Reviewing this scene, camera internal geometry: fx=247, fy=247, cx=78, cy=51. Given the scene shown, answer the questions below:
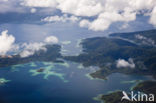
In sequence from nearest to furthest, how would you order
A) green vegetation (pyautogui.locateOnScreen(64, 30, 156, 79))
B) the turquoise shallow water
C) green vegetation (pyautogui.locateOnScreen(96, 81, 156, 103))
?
green vegetation (pyautogui.locateOnScreen(96, 81, 156, 103)) → the turquoise shallow water → green vegetation (pyautogui.locateOnScreen(64, 30, 156, 79))

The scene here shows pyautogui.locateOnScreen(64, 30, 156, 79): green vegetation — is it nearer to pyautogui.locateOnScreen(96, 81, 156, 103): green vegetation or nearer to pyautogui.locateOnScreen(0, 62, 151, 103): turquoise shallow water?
pyautogui.locateOnScreen(0, 62, 151, 103): turquoise shallow water

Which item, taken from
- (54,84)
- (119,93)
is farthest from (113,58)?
(119,93)

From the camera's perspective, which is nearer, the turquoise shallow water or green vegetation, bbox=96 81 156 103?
green vegetation, bbox=96 81 156 103

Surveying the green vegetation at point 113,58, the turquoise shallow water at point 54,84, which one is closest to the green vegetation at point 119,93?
the turquoise shallow water at point 54,84

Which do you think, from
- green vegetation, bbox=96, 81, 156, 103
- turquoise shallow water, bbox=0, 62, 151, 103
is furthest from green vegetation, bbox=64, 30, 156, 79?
green vegetation, bbox=96, 81, 156, 103

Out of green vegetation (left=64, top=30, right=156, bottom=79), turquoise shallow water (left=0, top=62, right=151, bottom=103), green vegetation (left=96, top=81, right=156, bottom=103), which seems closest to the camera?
green vegetation (left=96, top=81, right=156, bottom=103)

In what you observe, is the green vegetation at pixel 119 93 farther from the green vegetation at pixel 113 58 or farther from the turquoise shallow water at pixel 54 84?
the green vegetation at pixel 113 58

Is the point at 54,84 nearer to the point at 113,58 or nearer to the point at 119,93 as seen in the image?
the point at 119,93

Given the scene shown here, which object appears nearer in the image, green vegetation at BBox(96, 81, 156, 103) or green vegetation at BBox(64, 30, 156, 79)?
green vegetation at BBox(96, 81, 156, 103)

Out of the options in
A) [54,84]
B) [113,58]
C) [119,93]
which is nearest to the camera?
[119,93]

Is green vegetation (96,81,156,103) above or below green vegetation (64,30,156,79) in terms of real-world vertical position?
below
